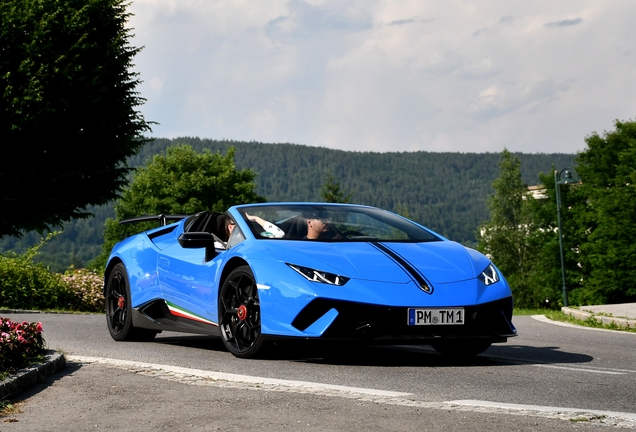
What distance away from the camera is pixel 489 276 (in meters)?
7.88

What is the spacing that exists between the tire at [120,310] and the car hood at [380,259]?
113 inches

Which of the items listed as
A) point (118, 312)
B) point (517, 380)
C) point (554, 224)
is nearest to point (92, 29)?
point (118, 312)

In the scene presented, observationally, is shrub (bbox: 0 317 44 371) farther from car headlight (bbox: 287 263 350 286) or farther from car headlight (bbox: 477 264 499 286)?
car headlight (bbox: 477 264 499 286)

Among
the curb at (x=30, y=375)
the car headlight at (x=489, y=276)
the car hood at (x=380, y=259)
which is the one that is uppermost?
the car hood at (x=380, y=259)

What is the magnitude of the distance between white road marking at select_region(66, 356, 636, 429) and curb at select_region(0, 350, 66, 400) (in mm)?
441

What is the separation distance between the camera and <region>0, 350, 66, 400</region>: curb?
20.1 feet

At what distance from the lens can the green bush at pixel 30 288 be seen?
20.4 m

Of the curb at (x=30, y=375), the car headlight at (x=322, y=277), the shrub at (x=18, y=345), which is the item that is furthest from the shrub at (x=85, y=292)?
the car headlight at (x=322, y=277)

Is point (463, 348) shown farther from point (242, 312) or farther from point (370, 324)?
point (242, 312)

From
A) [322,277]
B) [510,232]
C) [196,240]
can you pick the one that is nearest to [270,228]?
[196,240]

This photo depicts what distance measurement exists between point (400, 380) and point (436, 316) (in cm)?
81

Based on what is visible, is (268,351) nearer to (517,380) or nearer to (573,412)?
(517,380)

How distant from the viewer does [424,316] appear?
730cm

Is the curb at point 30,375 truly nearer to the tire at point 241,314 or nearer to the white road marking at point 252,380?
the white road marking at point 252,380
